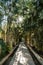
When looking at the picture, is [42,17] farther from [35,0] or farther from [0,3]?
[0,3]

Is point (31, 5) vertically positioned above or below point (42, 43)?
above

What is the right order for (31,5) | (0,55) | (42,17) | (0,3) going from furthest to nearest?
(31,5)
(0,55)
(42,17)
(0,3)

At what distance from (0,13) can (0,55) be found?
9.02 metres

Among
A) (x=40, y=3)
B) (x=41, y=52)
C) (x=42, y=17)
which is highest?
(x=40, y=3)

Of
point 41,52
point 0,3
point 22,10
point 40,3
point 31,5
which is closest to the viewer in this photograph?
point 0,3

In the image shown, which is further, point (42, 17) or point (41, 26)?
point (41, 26)

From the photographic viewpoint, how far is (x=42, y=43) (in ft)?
78.9

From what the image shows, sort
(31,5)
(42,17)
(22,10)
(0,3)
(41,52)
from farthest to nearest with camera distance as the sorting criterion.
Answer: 1. (22,10)
2. (41,52)
3. (31,5)
4. (42,17)
5. (0,3)

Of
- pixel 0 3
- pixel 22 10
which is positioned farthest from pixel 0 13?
pixel 22 10

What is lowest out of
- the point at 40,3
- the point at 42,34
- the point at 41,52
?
the point at 41,52

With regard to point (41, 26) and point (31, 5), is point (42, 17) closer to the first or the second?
point (41, 26)

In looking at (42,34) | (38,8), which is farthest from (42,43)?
(38,8)

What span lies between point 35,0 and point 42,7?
41.8 inches

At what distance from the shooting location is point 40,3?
70.5 feet
